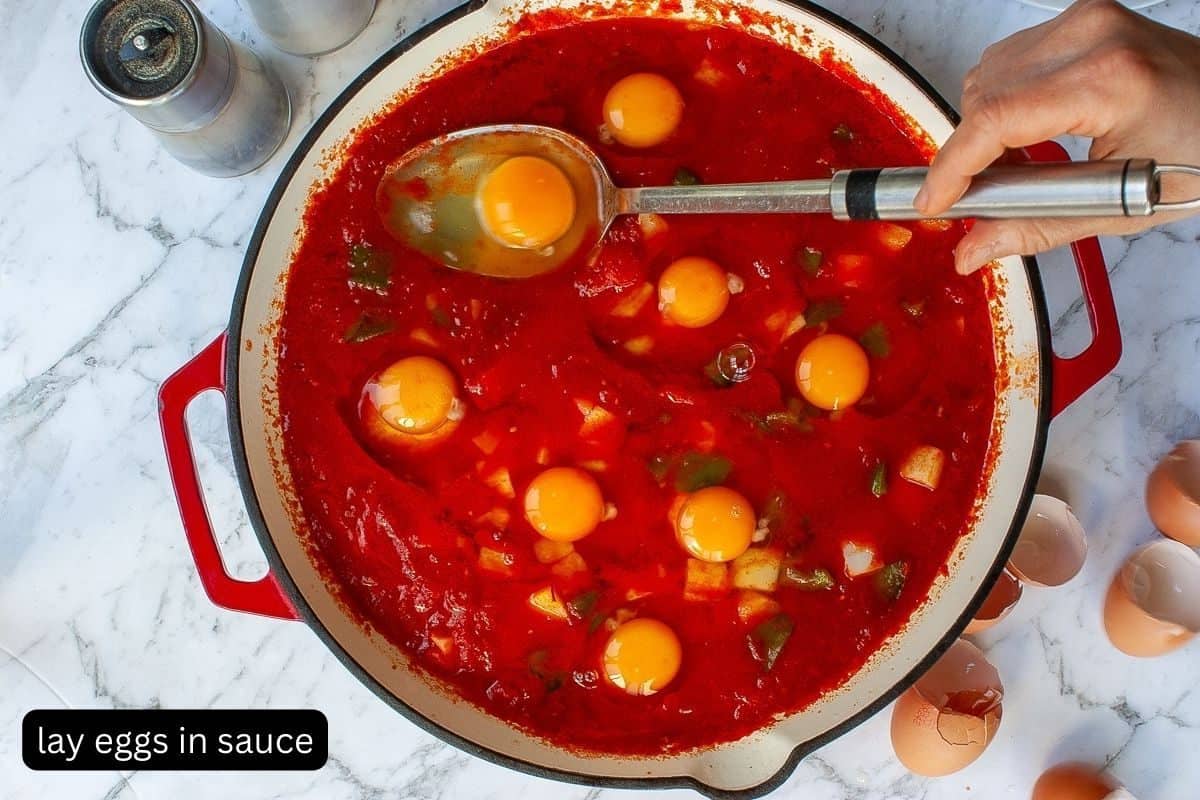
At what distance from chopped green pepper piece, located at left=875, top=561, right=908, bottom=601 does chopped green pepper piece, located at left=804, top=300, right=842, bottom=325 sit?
3.05 feet

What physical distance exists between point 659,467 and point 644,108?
131 centimetres

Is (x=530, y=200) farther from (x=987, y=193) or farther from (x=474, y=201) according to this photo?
(x=987, y=193)

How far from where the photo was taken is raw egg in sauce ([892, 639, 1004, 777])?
3.76 meters

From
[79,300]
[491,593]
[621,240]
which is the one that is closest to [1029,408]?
[621,240]

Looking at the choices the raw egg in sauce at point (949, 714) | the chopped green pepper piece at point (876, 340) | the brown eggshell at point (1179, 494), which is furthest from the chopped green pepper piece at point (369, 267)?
the brown eggshell at point (1179, 494)

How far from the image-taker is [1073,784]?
3965 mm

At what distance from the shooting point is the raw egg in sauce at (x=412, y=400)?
12.0 feet

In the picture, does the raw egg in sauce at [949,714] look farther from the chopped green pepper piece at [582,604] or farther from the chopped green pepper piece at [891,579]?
the chopped green pepper piece at [582,604]

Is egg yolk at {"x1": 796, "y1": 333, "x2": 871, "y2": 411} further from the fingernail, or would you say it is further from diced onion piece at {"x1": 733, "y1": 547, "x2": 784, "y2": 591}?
the fingernail

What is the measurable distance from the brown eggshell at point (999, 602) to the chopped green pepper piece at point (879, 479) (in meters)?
0.57

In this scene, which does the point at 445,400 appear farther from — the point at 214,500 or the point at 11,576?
the point at 11,576

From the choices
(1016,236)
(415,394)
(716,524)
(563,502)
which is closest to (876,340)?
(1016,236)

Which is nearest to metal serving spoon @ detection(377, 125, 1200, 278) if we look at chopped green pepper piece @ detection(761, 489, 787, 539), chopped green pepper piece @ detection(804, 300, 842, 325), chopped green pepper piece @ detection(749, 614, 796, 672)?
chopped green pepper piece @ detection(804, 300, 842, 325)

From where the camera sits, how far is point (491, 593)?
3.74 meters
